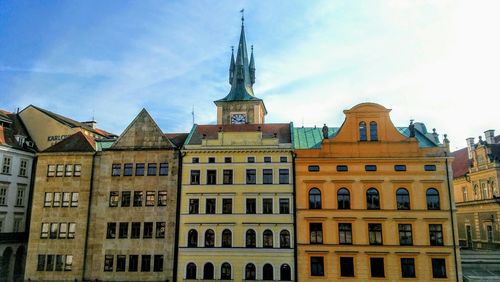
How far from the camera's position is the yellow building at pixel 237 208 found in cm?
4003

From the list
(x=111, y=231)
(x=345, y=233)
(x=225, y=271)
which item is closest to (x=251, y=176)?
(x=225, y=271)

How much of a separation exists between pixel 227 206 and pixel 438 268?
73.0 ft

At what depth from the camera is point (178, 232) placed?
41.6 meters

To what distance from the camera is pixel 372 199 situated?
40906 millimetres

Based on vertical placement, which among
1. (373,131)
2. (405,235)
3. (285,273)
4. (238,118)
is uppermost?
(238,118)

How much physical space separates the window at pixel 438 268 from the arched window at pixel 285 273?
1425 centimetres

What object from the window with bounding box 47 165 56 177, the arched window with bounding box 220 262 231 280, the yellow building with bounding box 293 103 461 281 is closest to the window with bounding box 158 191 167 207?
the arched window with bounding box 220 262 231 280

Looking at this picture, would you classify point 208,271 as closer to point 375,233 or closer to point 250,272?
point 250,272

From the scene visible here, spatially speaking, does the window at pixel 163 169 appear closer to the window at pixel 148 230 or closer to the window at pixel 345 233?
the window at pixel 148 230

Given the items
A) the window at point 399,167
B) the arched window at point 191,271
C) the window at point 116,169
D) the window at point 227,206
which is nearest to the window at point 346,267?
the window at point 399,167

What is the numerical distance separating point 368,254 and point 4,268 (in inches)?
1632

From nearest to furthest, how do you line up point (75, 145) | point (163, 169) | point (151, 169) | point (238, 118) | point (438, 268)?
1. point (438, 268)
2. point (163, 169)
3. point (151, 169)
4. point (75, 145)
5. point (238, 118)

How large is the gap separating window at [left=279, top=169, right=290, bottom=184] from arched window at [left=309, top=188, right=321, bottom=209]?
2.77 metres

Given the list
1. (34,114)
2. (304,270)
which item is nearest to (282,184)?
(304,270)
